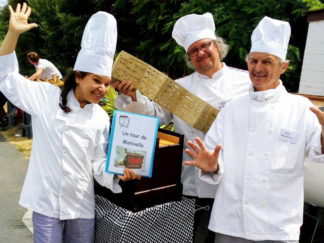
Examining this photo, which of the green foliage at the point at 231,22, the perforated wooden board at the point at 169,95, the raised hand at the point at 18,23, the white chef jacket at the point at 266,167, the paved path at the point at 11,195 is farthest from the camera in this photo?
the green foliage at the point at 231,22

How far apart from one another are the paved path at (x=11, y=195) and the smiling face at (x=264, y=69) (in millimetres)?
2838

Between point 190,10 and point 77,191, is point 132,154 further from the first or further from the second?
point 190,10

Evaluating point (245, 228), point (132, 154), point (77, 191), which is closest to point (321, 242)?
point (245, 228)

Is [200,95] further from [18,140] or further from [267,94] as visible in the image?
[18,140]

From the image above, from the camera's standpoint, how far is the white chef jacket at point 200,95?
231 cm

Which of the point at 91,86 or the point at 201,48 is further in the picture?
the point at 201,48

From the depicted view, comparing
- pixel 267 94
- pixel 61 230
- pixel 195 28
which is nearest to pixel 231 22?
pixel 195 28

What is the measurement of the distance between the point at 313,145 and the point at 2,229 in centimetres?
326

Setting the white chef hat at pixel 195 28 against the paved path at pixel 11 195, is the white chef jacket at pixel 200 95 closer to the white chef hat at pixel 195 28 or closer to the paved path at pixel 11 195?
the white chef hat at pixel 195 28

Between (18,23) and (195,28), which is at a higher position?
(195,28)

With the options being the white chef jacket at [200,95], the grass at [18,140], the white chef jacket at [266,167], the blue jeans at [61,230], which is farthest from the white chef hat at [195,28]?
the grass at [18,140]

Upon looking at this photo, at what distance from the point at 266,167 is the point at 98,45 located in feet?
3.55

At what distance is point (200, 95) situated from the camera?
7.83 ft

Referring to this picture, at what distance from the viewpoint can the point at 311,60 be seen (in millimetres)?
6234
